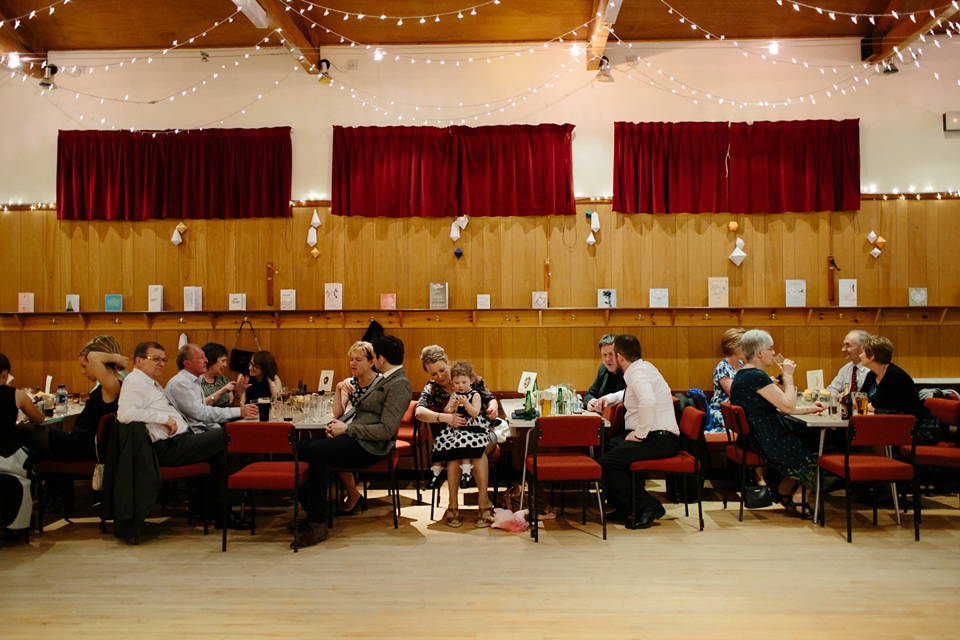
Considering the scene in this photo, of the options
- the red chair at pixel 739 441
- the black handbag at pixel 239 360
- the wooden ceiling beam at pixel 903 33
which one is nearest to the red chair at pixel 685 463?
the red chair at pixel 739 441

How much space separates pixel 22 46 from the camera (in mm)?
7547

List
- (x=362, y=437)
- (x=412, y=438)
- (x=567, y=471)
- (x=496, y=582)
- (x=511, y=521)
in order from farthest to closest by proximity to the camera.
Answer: (x=412, y=438), (x=511, y=521), (x=362, y=437), (x=567, y=471), (x=496, y=582)

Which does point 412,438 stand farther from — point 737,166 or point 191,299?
point 737,166

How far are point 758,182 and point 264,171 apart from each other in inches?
218

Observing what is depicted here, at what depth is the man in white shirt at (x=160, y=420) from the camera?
15.4 ft

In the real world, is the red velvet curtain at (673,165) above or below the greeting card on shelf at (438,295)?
above

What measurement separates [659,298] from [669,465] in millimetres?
2861

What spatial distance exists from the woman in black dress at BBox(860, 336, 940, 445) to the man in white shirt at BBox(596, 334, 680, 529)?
1.67m

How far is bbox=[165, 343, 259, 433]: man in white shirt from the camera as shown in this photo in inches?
198

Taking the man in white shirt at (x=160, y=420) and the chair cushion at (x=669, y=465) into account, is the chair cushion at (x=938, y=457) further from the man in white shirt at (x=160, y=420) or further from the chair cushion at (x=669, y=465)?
the man in white shirt at (x=160, y=420)

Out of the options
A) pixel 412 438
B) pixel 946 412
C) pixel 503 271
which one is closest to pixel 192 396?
pixel 412 438

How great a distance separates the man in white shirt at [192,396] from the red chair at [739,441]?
12.5ft

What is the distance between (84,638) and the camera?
325cm

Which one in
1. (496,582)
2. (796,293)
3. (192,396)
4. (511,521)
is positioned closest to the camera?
(496,582)
